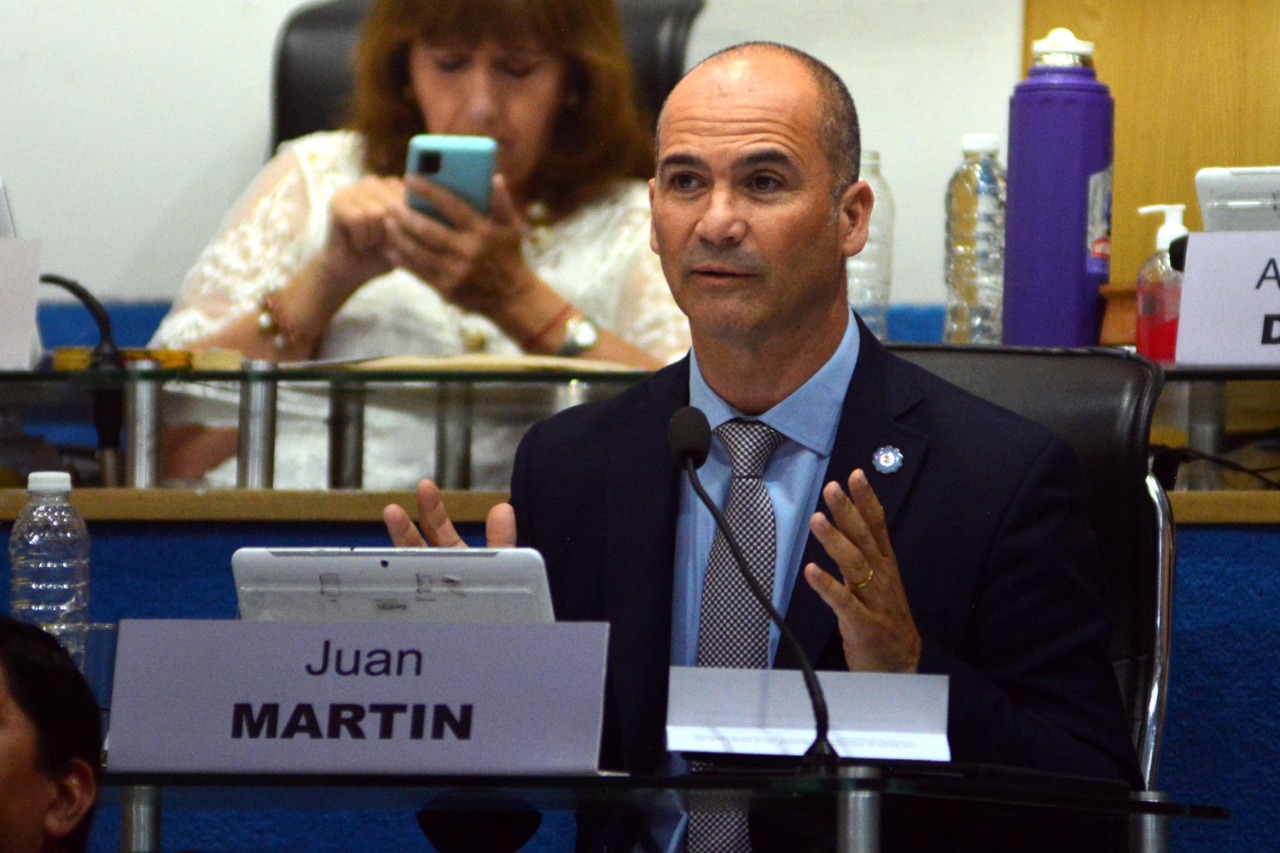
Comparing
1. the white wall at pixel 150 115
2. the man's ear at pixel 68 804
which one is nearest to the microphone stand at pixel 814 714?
the man's ear at pixel 68 804

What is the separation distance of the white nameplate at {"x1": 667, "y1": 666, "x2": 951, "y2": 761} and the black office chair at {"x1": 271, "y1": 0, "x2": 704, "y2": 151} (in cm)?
217

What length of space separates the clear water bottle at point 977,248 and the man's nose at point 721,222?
0.60 metres

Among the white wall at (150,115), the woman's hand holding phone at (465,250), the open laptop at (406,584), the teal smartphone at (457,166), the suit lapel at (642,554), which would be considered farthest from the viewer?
the white wall at (150,115)

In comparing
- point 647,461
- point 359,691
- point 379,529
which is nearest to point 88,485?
point 379,529

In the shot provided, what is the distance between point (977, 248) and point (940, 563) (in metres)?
0.87

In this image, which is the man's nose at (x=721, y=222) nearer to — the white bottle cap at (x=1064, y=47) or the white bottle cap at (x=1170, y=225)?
the white bottle cap at (x=1064, y=47)

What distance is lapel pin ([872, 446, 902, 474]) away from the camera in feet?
4.76

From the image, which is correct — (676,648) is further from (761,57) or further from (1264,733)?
(1264,733)

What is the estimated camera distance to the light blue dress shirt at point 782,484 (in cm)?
144

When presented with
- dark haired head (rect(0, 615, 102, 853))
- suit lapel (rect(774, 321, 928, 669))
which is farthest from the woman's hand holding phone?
dark haired head (rect(0, 615, 102, 853))

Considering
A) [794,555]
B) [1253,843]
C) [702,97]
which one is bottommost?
[1253,843]

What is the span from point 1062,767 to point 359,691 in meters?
0.53

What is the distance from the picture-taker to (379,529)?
1.89 m

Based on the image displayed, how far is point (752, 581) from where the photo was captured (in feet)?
3.36
